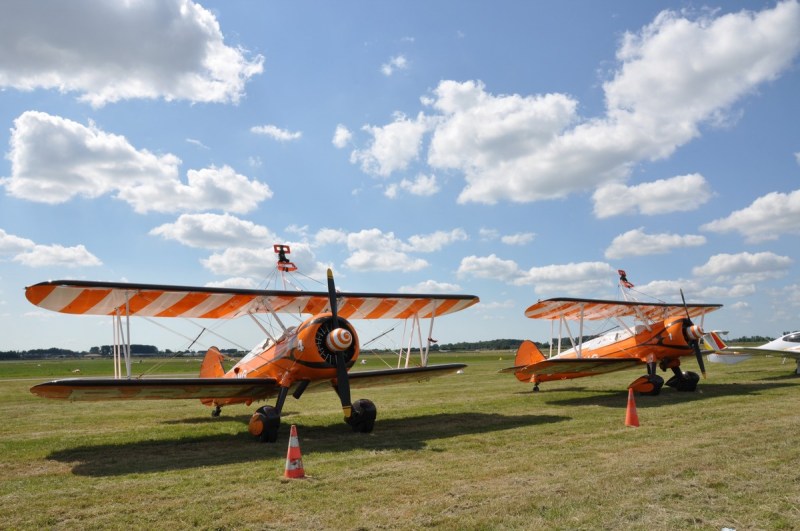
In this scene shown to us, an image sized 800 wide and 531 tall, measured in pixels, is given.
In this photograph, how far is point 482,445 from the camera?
8836mm

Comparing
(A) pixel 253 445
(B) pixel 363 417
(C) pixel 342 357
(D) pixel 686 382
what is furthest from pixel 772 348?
(A) pixel 253 445

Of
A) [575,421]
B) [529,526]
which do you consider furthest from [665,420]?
[529,526]

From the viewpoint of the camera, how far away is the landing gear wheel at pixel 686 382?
17.3 m

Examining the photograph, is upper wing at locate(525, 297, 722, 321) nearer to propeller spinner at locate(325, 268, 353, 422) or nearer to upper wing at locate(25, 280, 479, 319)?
upper wing at locate(25, 280, 479, 319)

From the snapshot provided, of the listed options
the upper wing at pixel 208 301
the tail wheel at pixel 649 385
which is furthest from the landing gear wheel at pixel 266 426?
the tail wheel at pixel 649 385

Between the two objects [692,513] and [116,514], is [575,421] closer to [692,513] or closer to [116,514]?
[692,513]

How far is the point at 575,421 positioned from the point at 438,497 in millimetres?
6499

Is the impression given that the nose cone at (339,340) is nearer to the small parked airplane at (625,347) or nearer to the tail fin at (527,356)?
the small parked airplane at (625,347)

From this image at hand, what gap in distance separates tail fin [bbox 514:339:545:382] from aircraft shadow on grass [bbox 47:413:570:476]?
21.2ft

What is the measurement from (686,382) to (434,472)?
13.8 meters

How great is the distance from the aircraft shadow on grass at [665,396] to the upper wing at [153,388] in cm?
851

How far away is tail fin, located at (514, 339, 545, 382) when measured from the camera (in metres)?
18.7

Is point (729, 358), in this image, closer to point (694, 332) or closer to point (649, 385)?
point (694, 332)

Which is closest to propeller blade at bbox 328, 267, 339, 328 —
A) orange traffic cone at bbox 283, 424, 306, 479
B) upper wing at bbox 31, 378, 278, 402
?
upper wing at bbox 31, 378, 278, 402
